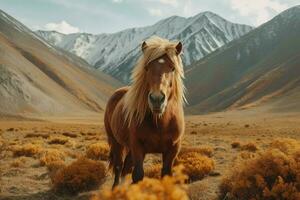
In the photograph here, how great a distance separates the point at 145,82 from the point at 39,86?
13162cm

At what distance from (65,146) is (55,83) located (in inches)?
5343

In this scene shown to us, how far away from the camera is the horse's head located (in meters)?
7.32

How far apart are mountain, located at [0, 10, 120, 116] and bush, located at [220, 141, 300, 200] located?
10526 cm

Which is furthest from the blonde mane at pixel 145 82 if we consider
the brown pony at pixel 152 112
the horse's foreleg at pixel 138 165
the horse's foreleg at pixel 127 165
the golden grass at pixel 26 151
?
the golden grass at pixel 26 151

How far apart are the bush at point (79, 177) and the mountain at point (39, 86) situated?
101 metres

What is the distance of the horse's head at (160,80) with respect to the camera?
7.32 m

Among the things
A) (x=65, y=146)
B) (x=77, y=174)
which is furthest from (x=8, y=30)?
(x=77, y=174)

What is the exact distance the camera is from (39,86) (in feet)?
448

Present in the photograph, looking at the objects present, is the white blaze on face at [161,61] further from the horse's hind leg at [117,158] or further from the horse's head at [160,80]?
the horse's hind leg at [117,158]

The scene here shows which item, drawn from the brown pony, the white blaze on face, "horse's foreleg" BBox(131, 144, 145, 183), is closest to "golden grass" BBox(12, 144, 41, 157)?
the brown pony

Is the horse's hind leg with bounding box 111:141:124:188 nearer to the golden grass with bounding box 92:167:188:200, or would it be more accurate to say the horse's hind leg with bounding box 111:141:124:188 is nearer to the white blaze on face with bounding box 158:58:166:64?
the white blaze on face with bounding box 158:58:166:64

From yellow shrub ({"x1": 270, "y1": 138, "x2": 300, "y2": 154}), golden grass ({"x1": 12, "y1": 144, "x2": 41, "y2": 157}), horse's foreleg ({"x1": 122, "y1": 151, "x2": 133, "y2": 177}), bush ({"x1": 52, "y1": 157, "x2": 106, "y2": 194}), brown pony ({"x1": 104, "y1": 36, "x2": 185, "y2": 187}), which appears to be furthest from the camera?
golden grass ({"x1": 12, "y1": 144, "x2": 41, "y2": 157})

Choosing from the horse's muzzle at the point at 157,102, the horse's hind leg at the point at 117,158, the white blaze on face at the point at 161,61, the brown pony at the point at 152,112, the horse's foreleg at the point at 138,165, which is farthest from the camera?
the horse's hind leg at the point at 117,158

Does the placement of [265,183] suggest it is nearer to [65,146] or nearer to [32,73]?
[65,146]
